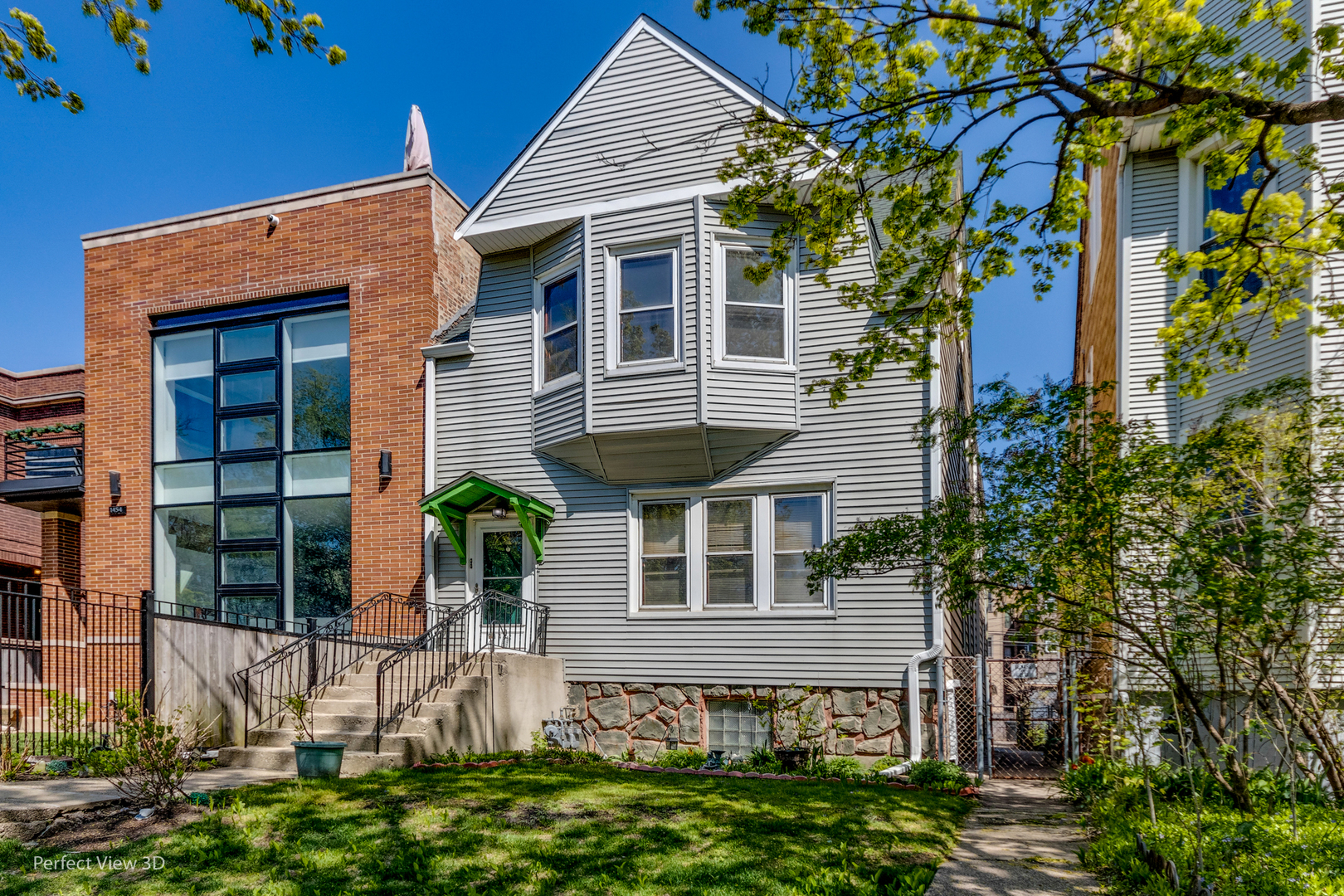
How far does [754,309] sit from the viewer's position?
11.8 m

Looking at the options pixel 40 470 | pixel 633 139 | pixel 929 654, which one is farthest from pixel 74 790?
pixel 40 470

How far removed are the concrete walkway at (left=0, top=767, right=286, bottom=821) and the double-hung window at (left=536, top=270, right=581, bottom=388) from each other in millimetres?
6279

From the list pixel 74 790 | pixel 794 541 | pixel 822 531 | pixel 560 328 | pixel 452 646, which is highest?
pixel 560 328

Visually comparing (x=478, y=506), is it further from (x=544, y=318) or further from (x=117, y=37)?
(x=117, y=37)

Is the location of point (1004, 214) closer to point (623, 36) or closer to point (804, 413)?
point (804, 413)

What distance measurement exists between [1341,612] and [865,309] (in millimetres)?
6565

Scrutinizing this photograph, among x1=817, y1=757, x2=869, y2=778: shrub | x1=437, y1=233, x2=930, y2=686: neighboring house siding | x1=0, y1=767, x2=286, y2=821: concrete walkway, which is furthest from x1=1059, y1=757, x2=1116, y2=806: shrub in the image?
x1=0, y1=767, x2=286, y2=821: concrete walkway

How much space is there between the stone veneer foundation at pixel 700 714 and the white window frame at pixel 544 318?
4252 mm

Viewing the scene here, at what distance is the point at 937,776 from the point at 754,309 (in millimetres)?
6144

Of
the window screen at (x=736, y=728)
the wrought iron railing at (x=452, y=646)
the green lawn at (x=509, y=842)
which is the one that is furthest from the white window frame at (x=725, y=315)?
the green lawn at (x=509, y=842)

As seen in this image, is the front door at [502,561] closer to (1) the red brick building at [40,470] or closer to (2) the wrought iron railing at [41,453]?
(1) the red brick building at [40,470]

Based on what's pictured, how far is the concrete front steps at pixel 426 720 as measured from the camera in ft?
29.7

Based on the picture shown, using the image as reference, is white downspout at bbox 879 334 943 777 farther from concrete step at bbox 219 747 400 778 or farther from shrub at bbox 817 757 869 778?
Answer: concrete step at bbox 219 747 400 778

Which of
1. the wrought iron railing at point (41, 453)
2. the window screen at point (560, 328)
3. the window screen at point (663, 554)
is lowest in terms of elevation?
the window screen at point (663, 554)
